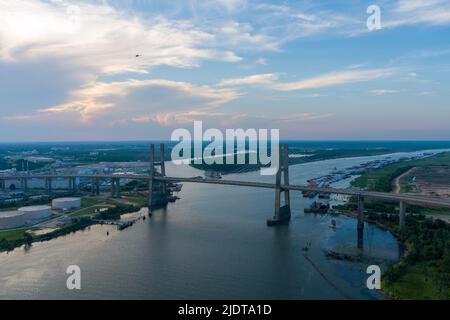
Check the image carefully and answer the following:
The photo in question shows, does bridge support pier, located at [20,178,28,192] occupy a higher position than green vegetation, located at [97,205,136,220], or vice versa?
bridge support pier, located at [20,178,28,192]

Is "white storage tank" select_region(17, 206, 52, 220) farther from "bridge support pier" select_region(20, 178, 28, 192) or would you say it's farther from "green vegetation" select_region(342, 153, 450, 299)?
"green vegetation" select_region(342, 153, 450, 299)

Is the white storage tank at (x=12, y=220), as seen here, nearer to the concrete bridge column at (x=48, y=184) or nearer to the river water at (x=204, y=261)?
the river water at (x=204, y=261)

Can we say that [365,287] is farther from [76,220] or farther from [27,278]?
[76,220]

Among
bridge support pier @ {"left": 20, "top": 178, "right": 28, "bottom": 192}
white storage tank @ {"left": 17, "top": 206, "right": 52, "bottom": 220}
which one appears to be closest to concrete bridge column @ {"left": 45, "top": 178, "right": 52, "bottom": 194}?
bridge support pier @ {"left": 20, "top": 178, "right": 28, "bottom": 192}

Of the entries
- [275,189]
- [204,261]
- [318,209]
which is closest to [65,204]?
[275,189]

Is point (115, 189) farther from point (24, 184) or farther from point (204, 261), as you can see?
point (204, 261)

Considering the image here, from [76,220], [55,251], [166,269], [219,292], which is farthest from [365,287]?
[76,220]

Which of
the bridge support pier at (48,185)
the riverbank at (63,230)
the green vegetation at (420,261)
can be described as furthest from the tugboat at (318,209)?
the bridge support pier at (48,185)
